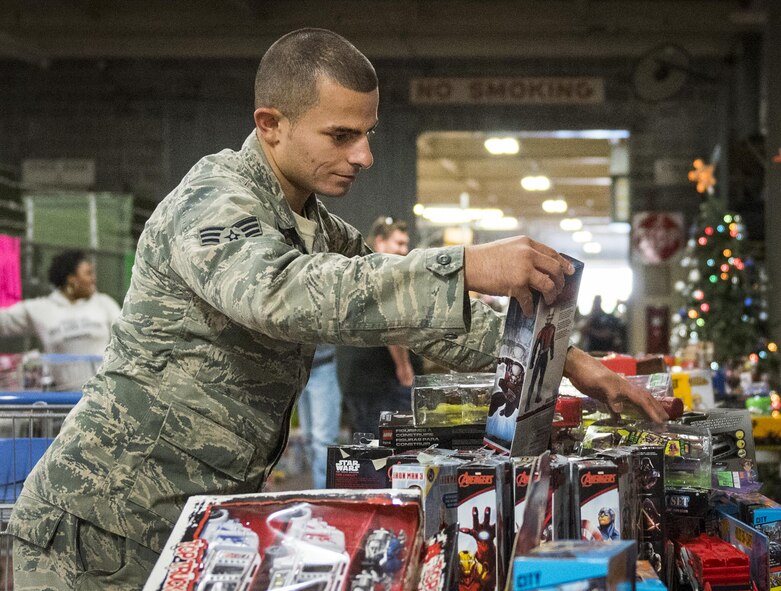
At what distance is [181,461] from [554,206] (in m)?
19.5

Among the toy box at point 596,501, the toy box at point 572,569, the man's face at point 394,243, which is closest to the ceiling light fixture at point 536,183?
the man's face at point 394,243

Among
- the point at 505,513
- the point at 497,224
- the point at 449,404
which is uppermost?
the point at 497,224

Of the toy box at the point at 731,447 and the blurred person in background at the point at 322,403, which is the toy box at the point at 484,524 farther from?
the blurred person in background at the point at 322,403

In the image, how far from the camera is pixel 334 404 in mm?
6402

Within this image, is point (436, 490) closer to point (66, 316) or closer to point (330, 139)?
point (330, 139)

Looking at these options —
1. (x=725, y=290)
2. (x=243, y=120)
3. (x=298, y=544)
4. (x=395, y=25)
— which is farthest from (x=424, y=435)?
(x=243, y=120)

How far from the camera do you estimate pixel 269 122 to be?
1.68 m

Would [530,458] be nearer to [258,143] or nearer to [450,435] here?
[450,435]

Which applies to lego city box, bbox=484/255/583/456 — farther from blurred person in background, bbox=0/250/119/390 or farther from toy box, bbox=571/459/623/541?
blurred person in background, bbox=0/250/119/390

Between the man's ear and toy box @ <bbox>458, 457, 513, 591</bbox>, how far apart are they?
0.65 meters

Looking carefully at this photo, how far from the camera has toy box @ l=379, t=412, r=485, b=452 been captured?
1.75 metres

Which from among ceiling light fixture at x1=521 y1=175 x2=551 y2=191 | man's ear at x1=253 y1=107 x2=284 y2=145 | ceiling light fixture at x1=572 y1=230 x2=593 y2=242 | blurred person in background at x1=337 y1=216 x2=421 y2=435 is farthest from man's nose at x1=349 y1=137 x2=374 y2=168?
ceiling light fixture at x1=572 y1=230 x2=593 y2=242

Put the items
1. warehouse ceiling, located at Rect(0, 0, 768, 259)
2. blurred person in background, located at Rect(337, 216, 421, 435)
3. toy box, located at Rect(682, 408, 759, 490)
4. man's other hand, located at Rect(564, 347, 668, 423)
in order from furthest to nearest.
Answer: warehouse ceiling, located at Rect(0, 0, 768, 259)
blurred person in background, located at Rect(337, 216, 421, 435)
toy box, located at Rect(682, 408, 759, 490)
man's other hand, located at Rect(564, 347, 668, 423)

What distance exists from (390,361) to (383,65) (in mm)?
5558
